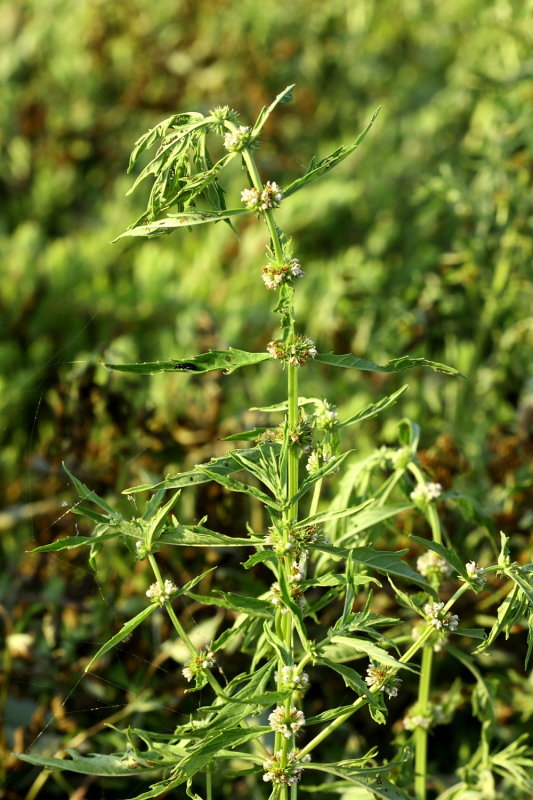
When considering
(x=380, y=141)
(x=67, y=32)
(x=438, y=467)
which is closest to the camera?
(x=438, y=467)

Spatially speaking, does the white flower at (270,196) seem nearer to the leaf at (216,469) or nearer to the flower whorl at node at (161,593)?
the leaf at (216,469)

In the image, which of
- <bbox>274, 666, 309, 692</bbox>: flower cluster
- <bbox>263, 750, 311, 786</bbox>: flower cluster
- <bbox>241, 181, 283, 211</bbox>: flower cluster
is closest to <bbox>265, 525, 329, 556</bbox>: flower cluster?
<bbox>274, 666, 309, 692</bbox>: flower cluster

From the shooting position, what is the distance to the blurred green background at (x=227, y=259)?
1.80 meters

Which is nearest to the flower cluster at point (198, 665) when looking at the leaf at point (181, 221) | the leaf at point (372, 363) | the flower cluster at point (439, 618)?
the flower cluster at point (439, 618)

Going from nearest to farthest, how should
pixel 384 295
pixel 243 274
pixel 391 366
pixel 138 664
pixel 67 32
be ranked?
pixel 391 366 → pixel 138 664 → pixel 384 295 → pixel 243 274 → pixel 67 32

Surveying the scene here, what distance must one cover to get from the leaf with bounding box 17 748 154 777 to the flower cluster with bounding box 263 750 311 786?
0.41 ft

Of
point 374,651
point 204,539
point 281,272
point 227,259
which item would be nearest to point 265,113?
point 281,272

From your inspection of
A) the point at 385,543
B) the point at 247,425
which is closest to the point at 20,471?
the point at 247,425

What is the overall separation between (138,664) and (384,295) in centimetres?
179

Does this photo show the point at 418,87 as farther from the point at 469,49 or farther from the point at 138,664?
the point at 138,664

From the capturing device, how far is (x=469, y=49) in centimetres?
429

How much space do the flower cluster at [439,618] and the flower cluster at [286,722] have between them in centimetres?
17

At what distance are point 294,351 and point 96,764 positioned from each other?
0.48 metres

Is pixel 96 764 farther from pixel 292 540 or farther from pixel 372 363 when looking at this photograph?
pixel 372 363
